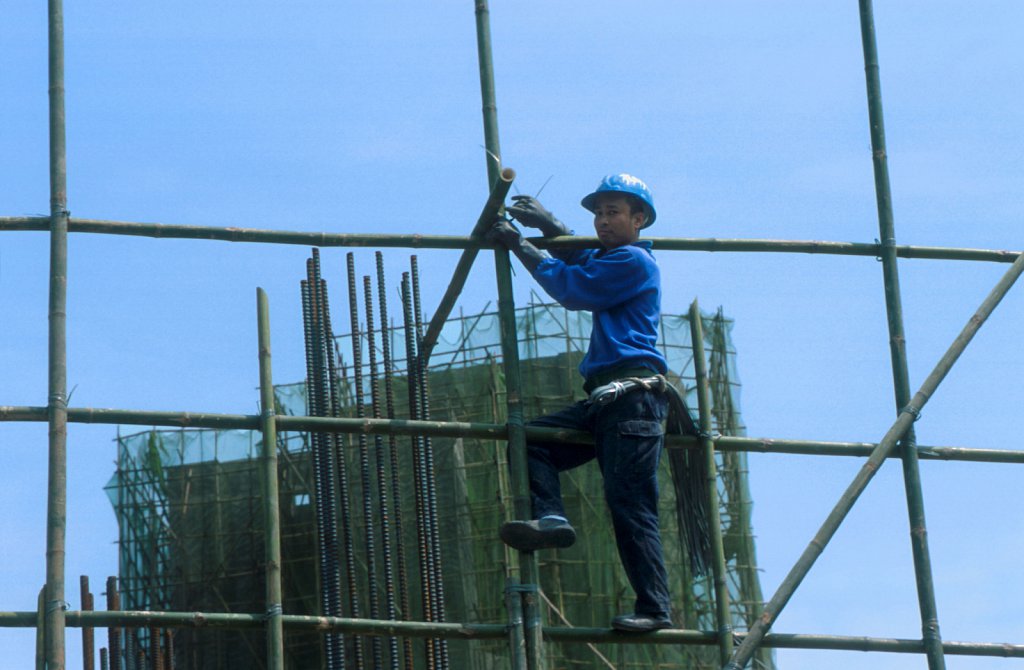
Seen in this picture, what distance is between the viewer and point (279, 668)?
22.1 ft

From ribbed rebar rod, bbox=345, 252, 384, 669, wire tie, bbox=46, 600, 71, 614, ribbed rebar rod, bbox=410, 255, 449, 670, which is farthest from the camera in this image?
ribbed rebar rod, bbox=345, 252, 384, 669

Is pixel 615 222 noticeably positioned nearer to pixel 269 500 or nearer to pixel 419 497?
pixel 269 500

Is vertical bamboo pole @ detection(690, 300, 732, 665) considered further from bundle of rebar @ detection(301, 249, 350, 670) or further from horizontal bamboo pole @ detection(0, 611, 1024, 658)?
bundle of rebar @ detection(301, 249, 350, 670)

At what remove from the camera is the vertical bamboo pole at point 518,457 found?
7.12 meters

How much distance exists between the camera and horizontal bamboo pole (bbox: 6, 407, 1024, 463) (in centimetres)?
692

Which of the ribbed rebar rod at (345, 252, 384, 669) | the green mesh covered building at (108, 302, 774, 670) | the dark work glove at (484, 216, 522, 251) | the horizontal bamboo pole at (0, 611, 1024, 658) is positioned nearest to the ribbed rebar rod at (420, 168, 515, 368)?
the dark work glove at (484, 216, 522, 251)

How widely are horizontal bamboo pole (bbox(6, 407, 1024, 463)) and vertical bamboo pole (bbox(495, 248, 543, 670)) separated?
0.08m

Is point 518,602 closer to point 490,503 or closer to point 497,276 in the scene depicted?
point 497,276

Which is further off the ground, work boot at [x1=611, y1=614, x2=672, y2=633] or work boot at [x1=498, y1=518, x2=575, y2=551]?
work boot at [x1=498, y1=518, x2=575, y2=551]

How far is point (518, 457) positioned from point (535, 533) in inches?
14.8

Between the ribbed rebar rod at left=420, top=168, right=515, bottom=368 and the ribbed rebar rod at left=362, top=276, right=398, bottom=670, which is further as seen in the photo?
the ribbed rebar rod at left=362, top=276, right=398, bottom=670

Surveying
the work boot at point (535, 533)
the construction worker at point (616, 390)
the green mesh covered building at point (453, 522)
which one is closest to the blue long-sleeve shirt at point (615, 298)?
the construction worker at point (616, 390)

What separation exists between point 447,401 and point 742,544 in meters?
5.38

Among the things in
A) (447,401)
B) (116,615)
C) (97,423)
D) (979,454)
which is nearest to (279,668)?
(116,615)
